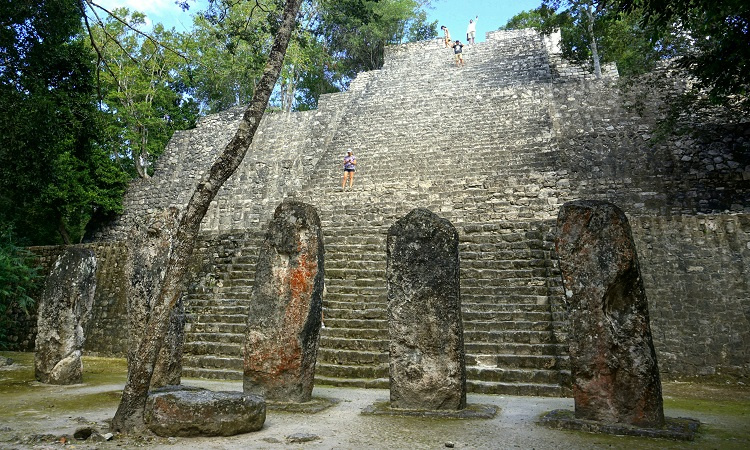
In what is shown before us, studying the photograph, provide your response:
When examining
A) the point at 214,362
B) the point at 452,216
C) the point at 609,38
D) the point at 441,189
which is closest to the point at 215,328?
the point at 214,362

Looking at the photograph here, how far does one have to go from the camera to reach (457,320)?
493cm

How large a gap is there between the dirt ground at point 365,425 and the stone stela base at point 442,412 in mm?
71

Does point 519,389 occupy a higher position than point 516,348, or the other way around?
point 516,348

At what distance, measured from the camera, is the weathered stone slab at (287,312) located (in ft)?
17.0

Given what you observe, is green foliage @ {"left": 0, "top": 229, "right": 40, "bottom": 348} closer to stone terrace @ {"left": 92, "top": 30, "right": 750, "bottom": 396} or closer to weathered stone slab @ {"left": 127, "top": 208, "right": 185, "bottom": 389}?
stone terrace @ {"left": 92, "top": 30, "right": 750, "bottom": 396}

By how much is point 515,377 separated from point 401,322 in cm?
203

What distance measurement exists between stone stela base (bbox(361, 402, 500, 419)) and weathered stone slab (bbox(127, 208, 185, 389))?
2313 millimetres

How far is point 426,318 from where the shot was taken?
4934 mm

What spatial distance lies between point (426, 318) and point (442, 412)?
842mm

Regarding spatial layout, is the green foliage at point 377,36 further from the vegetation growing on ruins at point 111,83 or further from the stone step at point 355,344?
the stone step at point 355,344

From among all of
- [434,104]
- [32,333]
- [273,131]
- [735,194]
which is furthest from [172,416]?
[273,131]

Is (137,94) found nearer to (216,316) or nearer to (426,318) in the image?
(216,316)

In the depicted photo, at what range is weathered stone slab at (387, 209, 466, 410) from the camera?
4.82m

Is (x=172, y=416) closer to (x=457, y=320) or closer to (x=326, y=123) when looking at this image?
(x=457, y=320)
